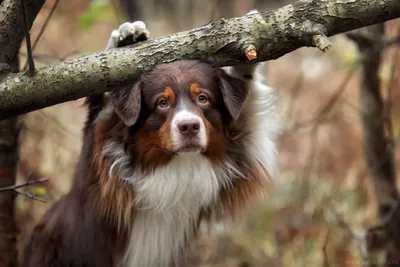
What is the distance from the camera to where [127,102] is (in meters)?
3.62

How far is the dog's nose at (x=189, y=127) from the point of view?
11.4 ft

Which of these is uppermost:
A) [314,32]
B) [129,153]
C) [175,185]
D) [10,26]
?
[10,26]

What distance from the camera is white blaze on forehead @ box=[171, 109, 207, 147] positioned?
3.50m

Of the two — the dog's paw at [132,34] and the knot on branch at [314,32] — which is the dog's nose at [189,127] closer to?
the dog's paw at [132,34]

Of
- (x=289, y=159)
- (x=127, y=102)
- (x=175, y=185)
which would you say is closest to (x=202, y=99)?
(x=127, y=102)

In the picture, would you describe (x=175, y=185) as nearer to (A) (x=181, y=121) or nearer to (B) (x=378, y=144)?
(A) (x=181, y=121)

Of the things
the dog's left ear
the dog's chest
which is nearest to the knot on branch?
the dog's left ear

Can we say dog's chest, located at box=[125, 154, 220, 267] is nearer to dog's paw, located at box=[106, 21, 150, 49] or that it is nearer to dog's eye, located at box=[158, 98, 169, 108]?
dog's eye, located at box=[158, 98, 169, 108]

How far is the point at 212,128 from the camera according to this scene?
12.5 ft

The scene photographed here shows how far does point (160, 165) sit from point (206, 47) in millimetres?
1091

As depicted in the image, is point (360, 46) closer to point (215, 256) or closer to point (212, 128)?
point (212, 128)

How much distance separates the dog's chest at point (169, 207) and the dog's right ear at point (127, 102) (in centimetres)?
48

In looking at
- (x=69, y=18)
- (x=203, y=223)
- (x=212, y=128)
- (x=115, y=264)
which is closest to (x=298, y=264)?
(x=203, y=223)

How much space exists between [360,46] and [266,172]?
169 centimetres
